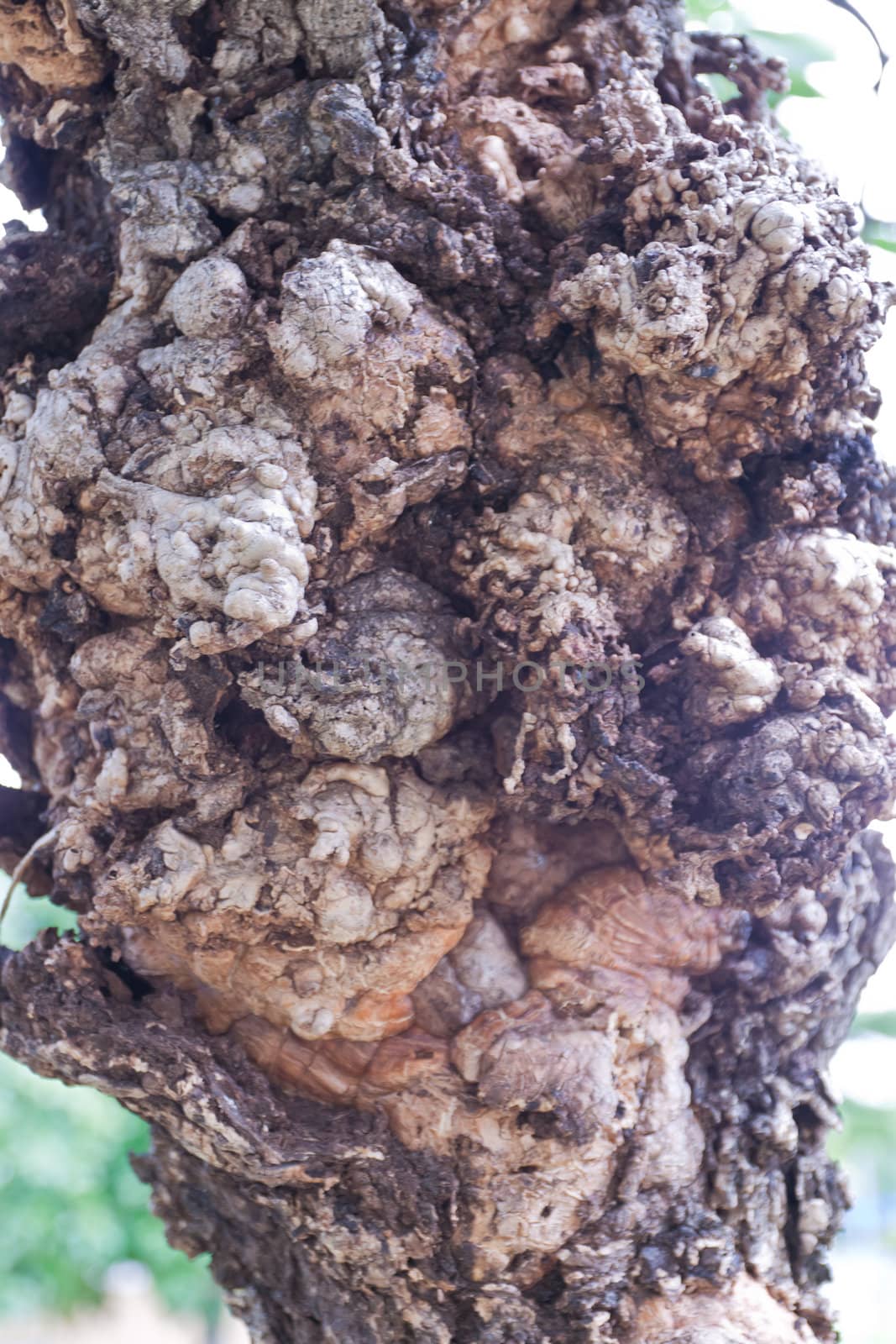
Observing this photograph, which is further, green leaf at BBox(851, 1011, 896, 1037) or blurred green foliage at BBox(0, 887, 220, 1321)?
blurred green foliage at BBox(0, 887, 220, 1321)

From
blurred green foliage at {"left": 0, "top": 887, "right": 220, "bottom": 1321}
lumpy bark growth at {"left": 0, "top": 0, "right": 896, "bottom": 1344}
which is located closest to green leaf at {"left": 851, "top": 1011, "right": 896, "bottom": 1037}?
lumpy bark growth at {"left": 0, "top": 0, "right": 896, "bottom": 1344}

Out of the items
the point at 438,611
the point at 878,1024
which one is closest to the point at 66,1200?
the point at 878,1024

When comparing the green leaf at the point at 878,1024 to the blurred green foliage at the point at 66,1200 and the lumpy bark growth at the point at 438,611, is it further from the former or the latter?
the blurred green foliage at the point at 66,1200

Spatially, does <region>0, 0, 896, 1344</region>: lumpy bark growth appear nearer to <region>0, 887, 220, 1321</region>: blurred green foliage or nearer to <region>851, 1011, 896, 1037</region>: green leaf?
<region>851, 1011, 896, 1037</region>: green leaf

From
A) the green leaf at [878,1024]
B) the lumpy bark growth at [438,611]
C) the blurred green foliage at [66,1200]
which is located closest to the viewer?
the lumpy bark growth at [438,611]

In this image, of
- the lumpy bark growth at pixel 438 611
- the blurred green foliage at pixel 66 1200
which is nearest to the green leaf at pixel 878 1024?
the lumpy bark growth at pixel 438 611

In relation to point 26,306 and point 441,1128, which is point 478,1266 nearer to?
point 441,1128

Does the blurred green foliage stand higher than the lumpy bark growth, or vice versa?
the lumpy bark growth

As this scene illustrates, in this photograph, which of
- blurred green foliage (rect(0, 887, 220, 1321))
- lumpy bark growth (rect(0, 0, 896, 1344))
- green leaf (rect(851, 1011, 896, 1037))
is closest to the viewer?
lumpy bark growth (rect(0, 0, 896, 1344))

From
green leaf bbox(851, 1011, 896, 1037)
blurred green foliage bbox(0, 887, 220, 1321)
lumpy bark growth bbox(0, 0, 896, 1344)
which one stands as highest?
lumpy bark growth bbox(0, 0, 896, 1344)

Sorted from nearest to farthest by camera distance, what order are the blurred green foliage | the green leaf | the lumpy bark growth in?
the lumpy bark growth → the green leaf → the blurred green foliage
